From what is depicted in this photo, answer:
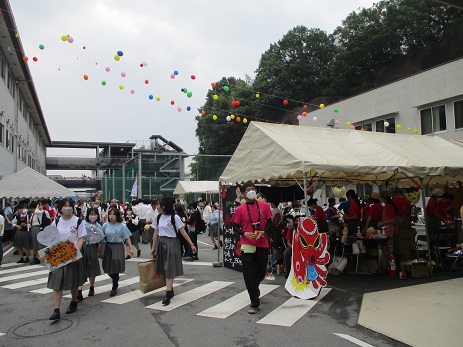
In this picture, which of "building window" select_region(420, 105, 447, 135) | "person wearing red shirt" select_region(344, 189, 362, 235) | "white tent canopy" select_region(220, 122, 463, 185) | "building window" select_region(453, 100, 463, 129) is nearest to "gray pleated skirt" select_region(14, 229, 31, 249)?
"white tent canopy" select_region(220, 122, 463, 185)

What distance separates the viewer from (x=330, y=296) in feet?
22.8

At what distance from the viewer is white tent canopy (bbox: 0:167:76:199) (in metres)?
13.9

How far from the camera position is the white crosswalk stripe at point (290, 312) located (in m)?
5.55

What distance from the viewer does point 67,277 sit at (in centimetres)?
587

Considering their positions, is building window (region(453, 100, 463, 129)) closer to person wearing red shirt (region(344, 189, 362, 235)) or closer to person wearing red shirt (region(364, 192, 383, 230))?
person wearing red shirt (region(344, 189, 362, 235))

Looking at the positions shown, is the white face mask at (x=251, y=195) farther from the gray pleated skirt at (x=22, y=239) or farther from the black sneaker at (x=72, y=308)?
the gray pleated skirt at (x=22, y=239)

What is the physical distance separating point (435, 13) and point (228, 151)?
1023 inches

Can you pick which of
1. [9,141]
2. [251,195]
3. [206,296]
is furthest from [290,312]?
[9,141]

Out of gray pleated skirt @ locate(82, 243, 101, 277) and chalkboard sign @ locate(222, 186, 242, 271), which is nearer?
gray pleated skirt @ locate(82, 243, 101, 277)

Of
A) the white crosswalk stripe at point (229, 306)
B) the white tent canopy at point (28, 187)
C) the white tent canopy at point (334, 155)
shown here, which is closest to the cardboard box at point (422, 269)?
the white tent canopy at point (334, 155)

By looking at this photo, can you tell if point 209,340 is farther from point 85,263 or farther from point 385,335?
point 85,263

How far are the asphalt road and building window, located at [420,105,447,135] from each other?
15932 millimetres

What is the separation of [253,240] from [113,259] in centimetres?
281

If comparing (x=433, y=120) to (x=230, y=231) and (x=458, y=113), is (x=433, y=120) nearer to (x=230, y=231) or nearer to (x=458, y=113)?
(x=458, y=113)
